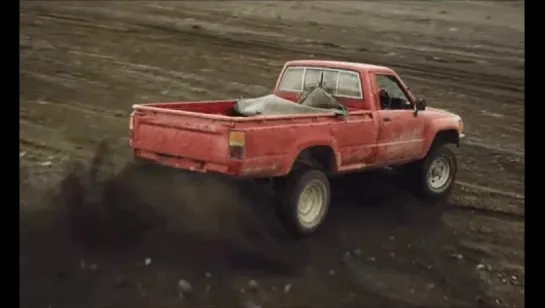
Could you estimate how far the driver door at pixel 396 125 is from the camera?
440cm

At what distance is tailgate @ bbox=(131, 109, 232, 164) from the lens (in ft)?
12.0

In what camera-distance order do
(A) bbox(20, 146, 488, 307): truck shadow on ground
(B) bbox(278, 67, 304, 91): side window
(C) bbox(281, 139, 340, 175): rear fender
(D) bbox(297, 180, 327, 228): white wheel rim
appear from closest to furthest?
1. (A) bbox(20, 146, 488, 307): truck shadow on ground
2. (C) bbox(281, 139, 340, 175): rear fender
3. (D) bbox(297, 180, 327, 228): white wheel rim
4. (B) bbox(278, 67, 304, 91): side window

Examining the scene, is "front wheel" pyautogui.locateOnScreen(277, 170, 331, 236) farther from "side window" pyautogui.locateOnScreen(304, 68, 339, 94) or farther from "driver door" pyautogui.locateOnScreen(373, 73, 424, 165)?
"side window" pyautogui.locateOnScreen(304, 68, 339, 94)

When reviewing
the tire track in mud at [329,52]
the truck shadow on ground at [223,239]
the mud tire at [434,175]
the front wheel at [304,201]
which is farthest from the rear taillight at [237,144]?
the mud tire at [434,175]

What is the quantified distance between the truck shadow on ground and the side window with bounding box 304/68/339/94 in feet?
1.85

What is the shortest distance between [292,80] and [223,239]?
1.12 m

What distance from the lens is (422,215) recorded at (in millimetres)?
4531

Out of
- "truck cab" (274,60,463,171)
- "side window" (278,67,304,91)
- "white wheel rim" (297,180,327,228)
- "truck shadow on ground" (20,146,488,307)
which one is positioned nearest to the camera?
"truck shadow on ground" (20,146,488,307)

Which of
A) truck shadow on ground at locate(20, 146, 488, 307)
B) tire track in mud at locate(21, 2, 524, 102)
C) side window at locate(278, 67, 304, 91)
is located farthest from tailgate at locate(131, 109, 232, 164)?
side window at locate(278, 67, 304, 91)

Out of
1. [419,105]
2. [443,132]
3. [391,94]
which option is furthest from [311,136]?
[443,132]

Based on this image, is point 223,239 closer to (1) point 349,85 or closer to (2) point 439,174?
(1) point 349,85
